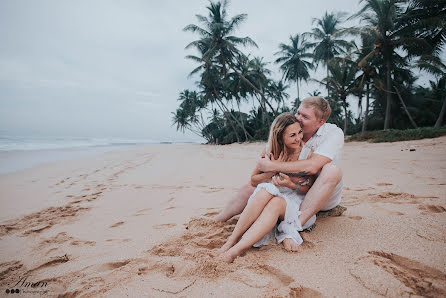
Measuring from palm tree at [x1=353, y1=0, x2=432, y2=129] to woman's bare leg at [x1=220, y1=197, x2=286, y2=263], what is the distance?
17.4 metres

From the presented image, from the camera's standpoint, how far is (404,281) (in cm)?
120

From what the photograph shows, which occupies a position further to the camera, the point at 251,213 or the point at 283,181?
the point at 283,181

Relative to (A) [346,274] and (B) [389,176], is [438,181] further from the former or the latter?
(A) [346,274]

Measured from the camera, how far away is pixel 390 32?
15.0 m

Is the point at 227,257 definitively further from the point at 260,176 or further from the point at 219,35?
the point at 219,35

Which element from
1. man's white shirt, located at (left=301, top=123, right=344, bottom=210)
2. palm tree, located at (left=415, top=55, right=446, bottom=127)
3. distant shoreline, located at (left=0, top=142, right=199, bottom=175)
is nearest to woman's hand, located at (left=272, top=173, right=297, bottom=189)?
man's white shirt, located at (left=301, top=123, right=344, bottom=210)

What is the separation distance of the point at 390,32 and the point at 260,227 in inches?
761

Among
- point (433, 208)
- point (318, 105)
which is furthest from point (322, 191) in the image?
point (433, 208)

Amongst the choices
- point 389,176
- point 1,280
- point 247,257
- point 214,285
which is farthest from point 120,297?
point 389,176

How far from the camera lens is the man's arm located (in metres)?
1.84

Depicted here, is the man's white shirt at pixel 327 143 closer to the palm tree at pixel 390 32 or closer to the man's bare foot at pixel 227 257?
the man's bare foot at pixel 227 257

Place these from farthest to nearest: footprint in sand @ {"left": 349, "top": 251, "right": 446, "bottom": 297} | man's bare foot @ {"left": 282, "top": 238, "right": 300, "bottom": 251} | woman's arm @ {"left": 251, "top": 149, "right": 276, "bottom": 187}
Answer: woman's arm @ {"left": 251, "top": 149, "right": 276, "bottom": 187} → man's bare foot @ {"left": 282, "top": 238, "right": 300, "bottom": 251} → footprint in sand @ {"left": 349, "top": 251, "right": 446, "bottom": 297}

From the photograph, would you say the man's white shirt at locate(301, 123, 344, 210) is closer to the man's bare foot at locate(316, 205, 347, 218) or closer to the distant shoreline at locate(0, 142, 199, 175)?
the man's bare foot at locate(316, 205, 347, 218)

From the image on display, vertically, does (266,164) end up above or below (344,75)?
below
